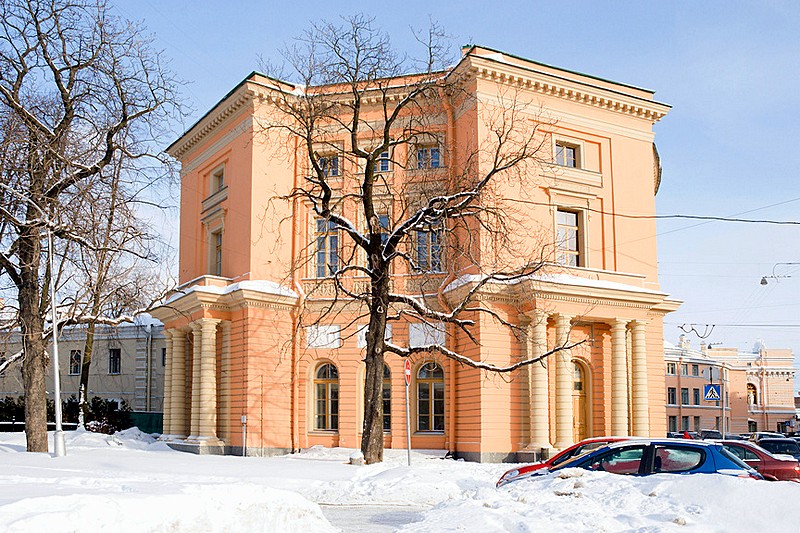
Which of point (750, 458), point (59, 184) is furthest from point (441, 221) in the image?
point (59, 184)

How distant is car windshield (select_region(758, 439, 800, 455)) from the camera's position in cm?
2931

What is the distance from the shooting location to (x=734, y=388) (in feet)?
294

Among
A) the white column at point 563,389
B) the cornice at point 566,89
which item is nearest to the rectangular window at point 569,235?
the white column at point 563,389

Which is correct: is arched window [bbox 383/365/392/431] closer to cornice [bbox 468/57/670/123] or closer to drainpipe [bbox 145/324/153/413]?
cornice [bbox 468/57/670/123]

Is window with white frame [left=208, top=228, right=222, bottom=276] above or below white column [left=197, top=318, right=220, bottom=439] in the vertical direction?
above

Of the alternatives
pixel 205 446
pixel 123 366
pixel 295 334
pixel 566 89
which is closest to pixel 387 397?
pixel 295 334

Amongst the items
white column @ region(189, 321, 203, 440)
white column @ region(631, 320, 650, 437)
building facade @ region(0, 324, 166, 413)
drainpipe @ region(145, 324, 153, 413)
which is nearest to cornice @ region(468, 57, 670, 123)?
white column @ region(631, 320, 650, 437)

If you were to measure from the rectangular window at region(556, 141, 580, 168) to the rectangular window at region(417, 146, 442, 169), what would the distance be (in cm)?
492

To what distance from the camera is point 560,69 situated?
33.8m

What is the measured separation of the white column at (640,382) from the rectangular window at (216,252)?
18.3m

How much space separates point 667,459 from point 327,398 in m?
21.8

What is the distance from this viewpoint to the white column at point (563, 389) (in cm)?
2953

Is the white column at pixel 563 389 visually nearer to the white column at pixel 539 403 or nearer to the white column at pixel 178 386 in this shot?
the white column at pixel 539 403

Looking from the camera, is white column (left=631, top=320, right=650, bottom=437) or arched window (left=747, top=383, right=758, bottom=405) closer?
white column (left=631, top=320, right=650, bottom=437)
